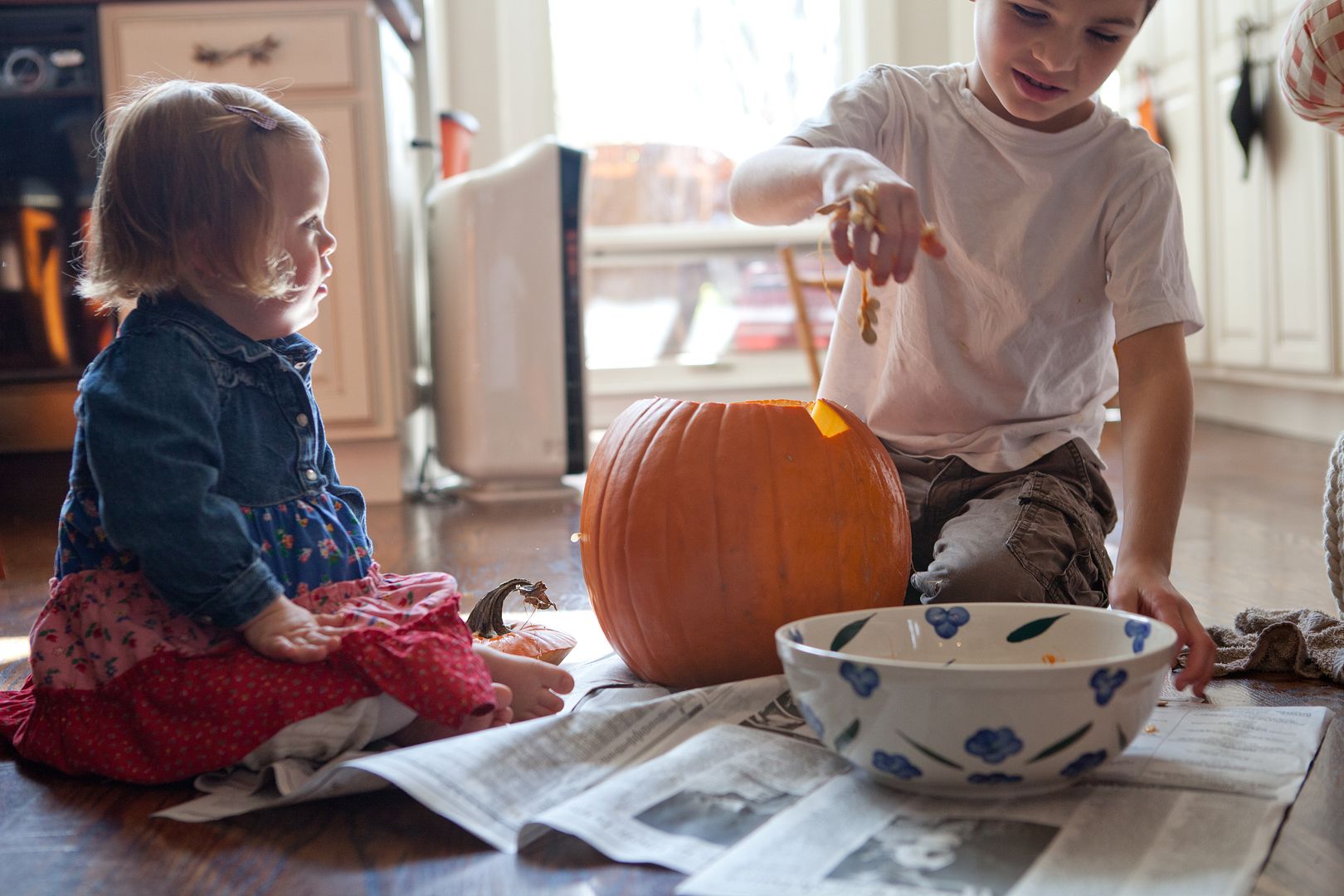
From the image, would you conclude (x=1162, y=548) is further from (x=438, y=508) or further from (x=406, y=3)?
(x=406, y=3)

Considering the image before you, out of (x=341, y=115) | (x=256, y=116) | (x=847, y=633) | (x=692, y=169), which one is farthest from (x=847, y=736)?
(x=692, y=169)

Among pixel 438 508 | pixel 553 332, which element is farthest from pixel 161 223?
pixel 553 332

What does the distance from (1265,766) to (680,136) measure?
328cm

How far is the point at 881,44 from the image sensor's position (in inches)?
144

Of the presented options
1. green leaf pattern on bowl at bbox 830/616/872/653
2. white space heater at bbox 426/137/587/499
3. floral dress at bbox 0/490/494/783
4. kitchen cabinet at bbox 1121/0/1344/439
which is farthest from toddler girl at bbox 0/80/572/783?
kitchen cabinet at bbox 1121/0/1344/439

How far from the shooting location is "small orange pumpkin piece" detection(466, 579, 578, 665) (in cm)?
108

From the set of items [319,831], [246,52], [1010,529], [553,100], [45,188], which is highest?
[553,100]

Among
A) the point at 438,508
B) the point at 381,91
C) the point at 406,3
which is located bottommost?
the point at 438,508

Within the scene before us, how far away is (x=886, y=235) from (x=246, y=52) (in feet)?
5.97

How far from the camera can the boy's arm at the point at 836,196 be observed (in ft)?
2.40

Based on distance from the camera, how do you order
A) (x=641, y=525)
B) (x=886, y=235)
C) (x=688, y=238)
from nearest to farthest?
(x=886, y=235) < (x=641, y=525) < (x=688, y=238)

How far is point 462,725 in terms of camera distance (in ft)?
2.77

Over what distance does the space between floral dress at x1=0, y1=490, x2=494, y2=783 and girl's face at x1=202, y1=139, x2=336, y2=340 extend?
0.15 meters

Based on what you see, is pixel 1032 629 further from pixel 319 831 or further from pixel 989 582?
pixel 319 831
